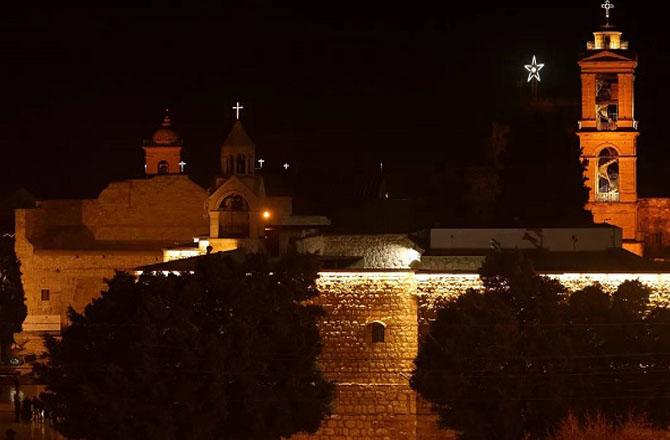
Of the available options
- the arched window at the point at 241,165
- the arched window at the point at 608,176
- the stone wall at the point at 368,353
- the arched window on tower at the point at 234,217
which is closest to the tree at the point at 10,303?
the arched window on tower at the point at 234,217

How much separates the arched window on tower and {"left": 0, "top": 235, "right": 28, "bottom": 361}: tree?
392 inches

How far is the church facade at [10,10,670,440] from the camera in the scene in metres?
44.3

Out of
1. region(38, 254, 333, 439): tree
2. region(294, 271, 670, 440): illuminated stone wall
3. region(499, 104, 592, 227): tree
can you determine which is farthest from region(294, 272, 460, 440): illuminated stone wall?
region(499, 104, 592, 227): tree

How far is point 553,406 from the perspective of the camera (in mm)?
41000

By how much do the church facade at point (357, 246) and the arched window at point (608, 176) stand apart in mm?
44

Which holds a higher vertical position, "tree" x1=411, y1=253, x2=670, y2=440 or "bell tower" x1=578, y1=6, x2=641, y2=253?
"bell tower" x1=578, y1=6, x2=641, y2=253

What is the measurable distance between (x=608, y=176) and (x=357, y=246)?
43.8ft

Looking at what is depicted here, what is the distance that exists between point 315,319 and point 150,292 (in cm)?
372

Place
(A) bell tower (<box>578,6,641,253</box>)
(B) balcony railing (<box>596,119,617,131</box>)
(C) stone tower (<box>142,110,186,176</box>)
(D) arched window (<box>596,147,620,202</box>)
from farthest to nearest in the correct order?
(C) stone tower (<box>142,110,186,176</box>), (D) arched window (<box>596,147,620,202</box>), (B) balcony railing (<box>596,119,617,131</box>), (A) bell tower (<box>578,6,641,253</box>)

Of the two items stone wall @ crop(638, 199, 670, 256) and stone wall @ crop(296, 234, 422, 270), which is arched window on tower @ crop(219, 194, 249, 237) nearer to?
stone wall @ crop(296, 234, 422, 270)

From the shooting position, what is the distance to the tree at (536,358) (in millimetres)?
41312

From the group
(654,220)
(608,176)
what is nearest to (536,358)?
(608,176)

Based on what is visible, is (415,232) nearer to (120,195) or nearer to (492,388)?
(492,388)

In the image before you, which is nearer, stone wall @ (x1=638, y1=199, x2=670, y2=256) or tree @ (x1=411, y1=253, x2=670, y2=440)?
tree @ (x1=411, y1=253, x2=670, y2=440)
